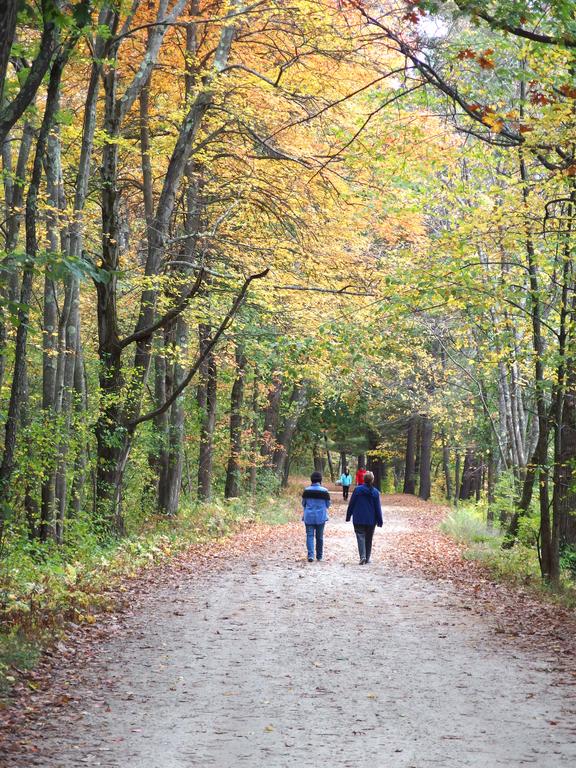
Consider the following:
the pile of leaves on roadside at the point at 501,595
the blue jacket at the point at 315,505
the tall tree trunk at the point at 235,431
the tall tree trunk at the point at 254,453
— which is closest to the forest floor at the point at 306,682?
the pile of leaves on roadside at the point at 501,595

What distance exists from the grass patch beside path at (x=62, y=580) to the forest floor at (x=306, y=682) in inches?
11.2

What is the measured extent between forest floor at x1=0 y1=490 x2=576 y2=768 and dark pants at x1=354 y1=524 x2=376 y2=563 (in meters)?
2.73

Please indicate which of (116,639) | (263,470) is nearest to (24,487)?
(116,639)

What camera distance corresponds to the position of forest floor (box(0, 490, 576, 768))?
5461 mm

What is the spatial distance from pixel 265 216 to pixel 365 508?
25.6 feet

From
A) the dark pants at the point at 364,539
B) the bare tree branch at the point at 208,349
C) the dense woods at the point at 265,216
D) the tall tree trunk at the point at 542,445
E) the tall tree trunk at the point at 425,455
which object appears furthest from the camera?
the tall tree trunk at the point at 425,455

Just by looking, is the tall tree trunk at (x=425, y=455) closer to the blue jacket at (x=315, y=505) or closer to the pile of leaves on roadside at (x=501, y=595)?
the pile of leaves on roadside at (x=501, y=595)

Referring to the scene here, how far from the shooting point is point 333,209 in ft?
60.2

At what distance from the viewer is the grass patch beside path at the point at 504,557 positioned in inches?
496

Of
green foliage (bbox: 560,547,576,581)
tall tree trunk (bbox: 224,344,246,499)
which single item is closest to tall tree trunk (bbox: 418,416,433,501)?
tall tree trunk (bbox: 224,344,246,499)

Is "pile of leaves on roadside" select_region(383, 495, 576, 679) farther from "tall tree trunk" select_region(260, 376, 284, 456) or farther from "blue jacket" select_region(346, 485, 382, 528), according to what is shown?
"tall tree trunk" select_region(260, 376, 284, 456)

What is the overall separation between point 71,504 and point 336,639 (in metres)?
10.7

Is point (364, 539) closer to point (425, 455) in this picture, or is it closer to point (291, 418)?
point (291, 418)

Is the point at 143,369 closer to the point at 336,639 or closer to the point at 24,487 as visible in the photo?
the point at 24,487
